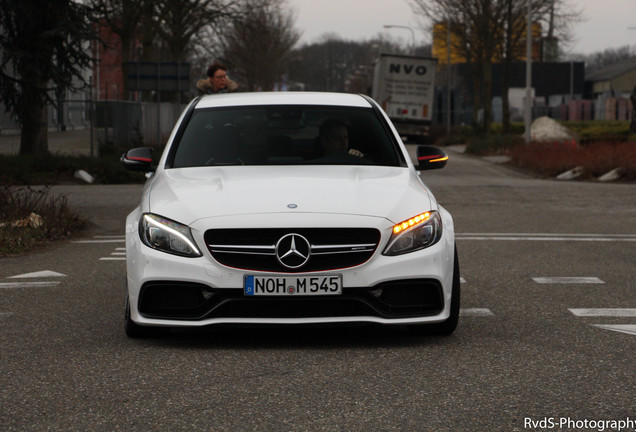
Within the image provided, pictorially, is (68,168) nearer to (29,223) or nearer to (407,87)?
(29,223)

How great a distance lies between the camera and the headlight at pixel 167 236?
20.5 ft

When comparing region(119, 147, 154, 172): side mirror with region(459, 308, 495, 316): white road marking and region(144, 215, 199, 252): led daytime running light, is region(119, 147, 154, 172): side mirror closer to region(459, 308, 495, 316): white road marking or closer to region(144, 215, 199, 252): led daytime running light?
region(144, 215, 199, 252): led daytime running light

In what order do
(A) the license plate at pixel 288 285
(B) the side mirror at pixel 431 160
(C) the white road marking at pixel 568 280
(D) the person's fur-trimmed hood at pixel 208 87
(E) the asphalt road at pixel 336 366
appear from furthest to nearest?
(D) the person's fur-trimmed hood at pixel 208 87, (C) the white road marking at pixel 568 280, (B) the side mirror at pixel 431 160, (A) the license plate at pixel 288 285, (E) the asphalt road at pixel 336 366

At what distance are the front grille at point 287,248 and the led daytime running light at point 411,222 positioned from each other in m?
0.17

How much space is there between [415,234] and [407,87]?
4151cm

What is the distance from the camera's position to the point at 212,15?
4619 centimetres

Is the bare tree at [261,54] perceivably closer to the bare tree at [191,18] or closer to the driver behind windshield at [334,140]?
the bare tree at [191,18]

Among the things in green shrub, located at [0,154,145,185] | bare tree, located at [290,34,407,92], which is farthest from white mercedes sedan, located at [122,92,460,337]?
bare tree, located at [290,34,407,92]

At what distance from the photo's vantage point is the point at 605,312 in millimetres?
7723

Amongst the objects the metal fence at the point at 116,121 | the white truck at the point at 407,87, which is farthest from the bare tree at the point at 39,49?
the white truck at the point at 407,87

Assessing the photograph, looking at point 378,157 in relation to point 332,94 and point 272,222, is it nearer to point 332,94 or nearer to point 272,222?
Result: point 332,94

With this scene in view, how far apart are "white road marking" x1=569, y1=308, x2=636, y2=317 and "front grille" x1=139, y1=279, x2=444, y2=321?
168 cm

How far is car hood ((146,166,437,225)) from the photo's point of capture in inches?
249

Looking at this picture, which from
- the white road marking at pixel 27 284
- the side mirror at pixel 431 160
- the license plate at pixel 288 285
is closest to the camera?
the license plate at pixel 288 285
